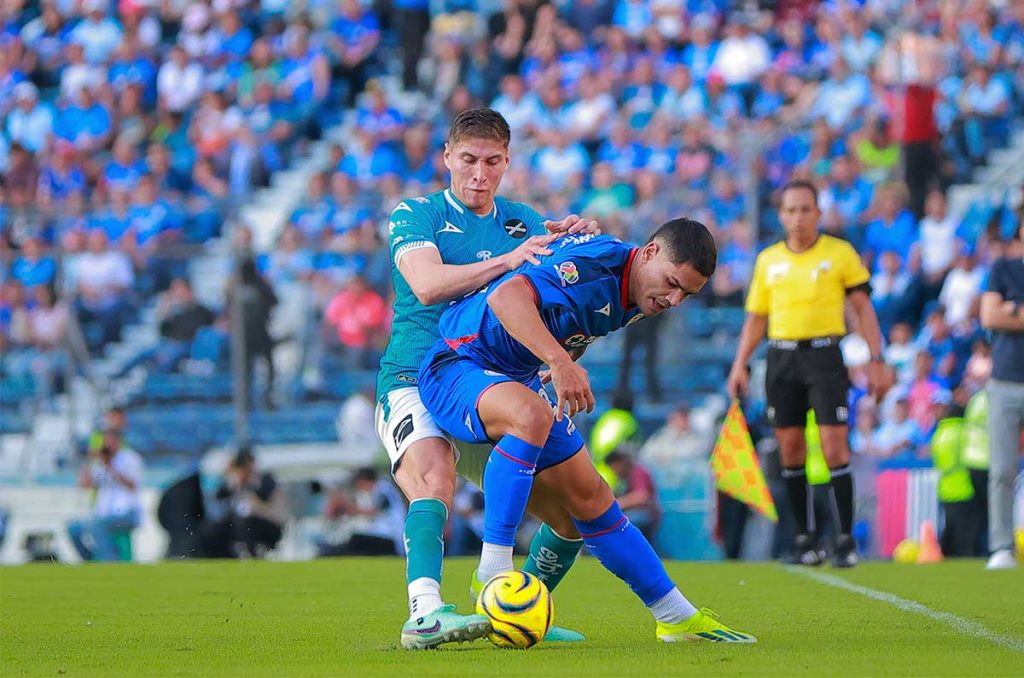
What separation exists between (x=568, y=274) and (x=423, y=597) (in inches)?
49.8

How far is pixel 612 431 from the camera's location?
15938 millimetres

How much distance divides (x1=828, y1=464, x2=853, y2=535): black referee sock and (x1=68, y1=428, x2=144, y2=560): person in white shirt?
24.4 ft

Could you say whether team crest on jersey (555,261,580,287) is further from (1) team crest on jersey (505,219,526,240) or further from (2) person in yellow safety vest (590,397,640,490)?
(2) person in yellow safety vest (590,397,640,490)

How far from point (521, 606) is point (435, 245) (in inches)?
60.1

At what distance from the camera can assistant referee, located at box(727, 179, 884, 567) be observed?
11516 millimetres

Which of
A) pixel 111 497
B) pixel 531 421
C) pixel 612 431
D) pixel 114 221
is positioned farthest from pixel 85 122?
pixel 531 421

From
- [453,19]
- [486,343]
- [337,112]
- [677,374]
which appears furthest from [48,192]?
[486,343]

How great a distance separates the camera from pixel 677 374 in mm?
16969

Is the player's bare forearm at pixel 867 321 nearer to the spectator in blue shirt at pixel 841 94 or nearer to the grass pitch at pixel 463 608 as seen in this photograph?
the grass pitch at pixel 463 608

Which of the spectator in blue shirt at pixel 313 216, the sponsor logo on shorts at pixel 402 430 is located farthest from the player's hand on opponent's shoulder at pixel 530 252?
the spectator in blue shirt at pixel 313 216

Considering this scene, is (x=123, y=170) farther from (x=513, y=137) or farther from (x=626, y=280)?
(x=626, y=280)

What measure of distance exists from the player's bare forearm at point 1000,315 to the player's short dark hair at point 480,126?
582cm

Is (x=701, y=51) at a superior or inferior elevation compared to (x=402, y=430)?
superior

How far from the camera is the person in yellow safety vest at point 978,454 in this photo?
15.0m
